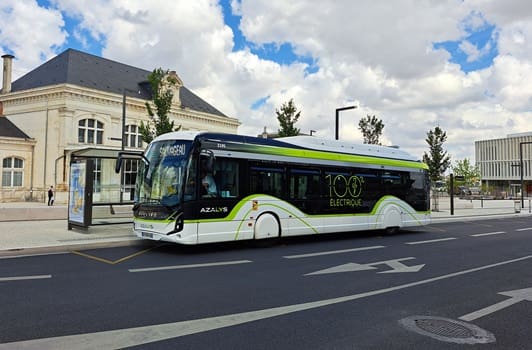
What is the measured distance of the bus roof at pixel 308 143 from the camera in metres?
11.3

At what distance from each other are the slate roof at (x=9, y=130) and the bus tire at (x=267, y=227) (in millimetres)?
36817

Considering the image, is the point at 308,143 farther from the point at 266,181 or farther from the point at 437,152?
the point at 437,152

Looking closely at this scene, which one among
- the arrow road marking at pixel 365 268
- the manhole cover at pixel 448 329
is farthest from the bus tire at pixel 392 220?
the manhole cover at pixel 448 329

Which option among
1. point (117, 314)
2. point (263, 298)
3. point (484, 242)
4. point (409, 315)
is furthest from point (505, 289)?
point (484, 242)

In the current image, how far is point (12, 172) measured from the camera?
39.2 meters

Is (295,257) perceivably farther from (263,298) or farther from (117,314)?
(117,314)

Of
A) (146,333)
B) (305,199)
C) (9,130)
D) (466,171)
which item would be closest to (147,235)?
(305,199)

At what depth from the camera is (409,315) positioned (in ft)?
18.8

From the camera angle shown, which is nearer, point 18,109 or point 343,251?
point 343,251

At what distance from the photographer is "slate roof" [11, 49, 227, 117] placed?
41.4m

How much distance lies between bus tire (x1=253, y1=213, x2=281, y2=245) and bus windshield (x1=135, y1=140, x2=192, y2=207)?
2.56 m

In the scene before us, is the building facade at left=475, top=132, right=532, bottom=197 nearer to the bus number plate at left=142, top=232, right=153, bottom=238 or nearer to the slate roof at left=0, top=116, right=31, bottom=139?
the slate roof at left=0, top=116, right=31, bottom=139

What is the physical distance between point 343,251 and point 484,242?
6130 mm

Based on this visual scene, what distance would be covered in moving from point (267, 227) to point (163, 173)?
11.0ft
